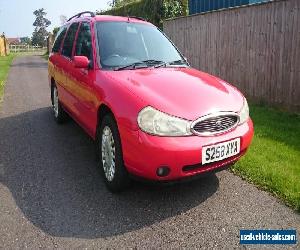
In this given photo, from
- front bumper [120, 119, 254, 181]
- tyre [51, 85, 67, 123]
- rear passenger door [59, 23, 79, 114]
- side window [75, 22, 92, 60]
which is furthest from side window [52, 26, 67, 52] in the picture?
front bumper [120, 119, 254, 181]

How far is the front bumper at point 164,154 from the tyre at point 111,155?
0.65ft

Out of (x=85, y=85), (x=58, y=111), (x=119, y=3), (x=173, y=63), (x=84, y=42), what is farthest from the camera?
(x=119, y=3)

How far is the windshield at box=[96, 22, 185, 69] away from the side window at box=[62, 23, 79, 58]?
3.36 ft

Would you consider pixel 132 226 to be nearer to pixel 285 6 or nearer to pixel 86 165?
pixel 86 165

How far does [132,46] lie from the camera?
4863mm

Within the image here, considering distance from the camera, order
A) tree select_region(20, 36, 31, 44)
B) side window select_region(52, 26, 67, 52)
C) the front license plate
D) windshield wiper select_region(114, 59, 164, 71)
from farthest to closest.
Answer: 1. tree select_region(20, 36, 31, 44)
2. side window select_region(52, 26, 67, 52)
3. windshield wiper select_region(114, 59, 164, 71)
4. the front license plate

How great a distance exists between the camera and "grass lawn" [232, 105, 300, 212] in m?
4.09

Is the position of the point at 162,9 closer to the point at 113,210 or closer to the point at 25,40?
the point at 113,210

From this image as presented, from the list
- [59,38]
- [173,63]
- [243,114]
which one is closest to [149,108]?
[243,114]

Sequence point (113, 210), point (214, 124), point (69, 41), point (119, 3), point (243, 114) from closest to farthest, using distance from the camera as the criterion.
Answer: point (214, 124) < point (113, 210) < point (243, 114) < point (69, 41) < point (119, 3)

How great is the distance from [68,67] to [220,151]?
3.17 metres

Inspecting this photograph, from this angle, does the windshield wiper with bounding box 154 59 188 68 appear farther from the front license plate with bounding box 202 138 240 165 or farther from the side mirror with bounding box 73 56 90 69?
the front license plate with bounding box 202 138 240 165

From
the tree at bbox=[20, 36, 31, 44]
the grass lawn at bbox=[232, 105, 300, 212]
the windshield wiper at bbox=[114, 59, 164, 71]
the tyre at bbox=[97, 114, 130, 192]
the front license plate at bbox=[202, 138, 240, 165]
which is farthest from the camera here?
the tree at bbox=[20, 36, 31, 44]

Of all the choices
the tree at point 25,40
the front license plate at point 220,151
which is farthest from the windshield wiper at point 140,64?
the tree at point 25,40
